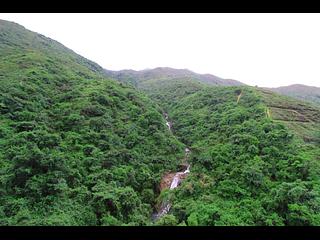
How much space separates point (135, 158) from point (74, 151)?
4232 millimetres

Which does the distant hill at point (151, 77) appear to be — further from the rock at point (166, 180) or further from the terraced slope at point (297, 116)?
the rock at point (166, 180)

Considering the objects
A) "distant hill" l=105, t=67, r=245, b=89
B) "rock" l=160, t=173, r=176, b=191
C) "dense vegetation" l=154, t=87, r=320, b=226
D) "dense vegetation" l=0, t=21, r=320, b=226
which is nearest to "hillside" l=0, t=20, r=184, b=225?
"dense vegetation" l=0, t=21, r=320, b=226

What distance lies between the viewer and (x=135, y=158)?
2030cm

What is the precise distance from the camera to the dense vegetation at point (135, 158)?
13.6 meters

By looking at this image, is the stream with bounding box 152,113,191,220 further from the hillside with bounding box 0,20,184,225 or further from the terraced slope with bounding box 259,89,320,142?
the terraced slope with bounding box 259,89,320,142

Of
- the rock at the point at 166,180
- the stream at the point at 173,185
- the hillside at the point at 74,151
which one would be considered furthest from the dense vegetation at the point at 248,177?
the hillside at the point at 74,151

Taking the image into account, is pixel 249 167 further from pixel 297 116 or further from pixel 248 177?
pixel 297 116

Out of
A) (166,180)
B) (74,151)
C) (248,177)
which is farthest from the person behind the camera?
(166,180)

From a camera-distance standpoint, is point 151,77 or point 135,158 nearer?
point 135,158

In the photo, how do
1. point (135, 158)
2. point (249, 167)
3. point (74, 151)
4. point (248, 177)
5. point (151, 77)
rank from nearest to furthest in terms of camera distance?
point (248, 177) → point (249, 167) → point (74, 151) → point (135, 158) → point (151, 77)

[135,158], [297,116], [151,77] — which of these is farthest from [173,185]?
[151,77]

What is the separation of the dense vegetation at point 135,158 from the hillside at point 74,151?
0.21ft
